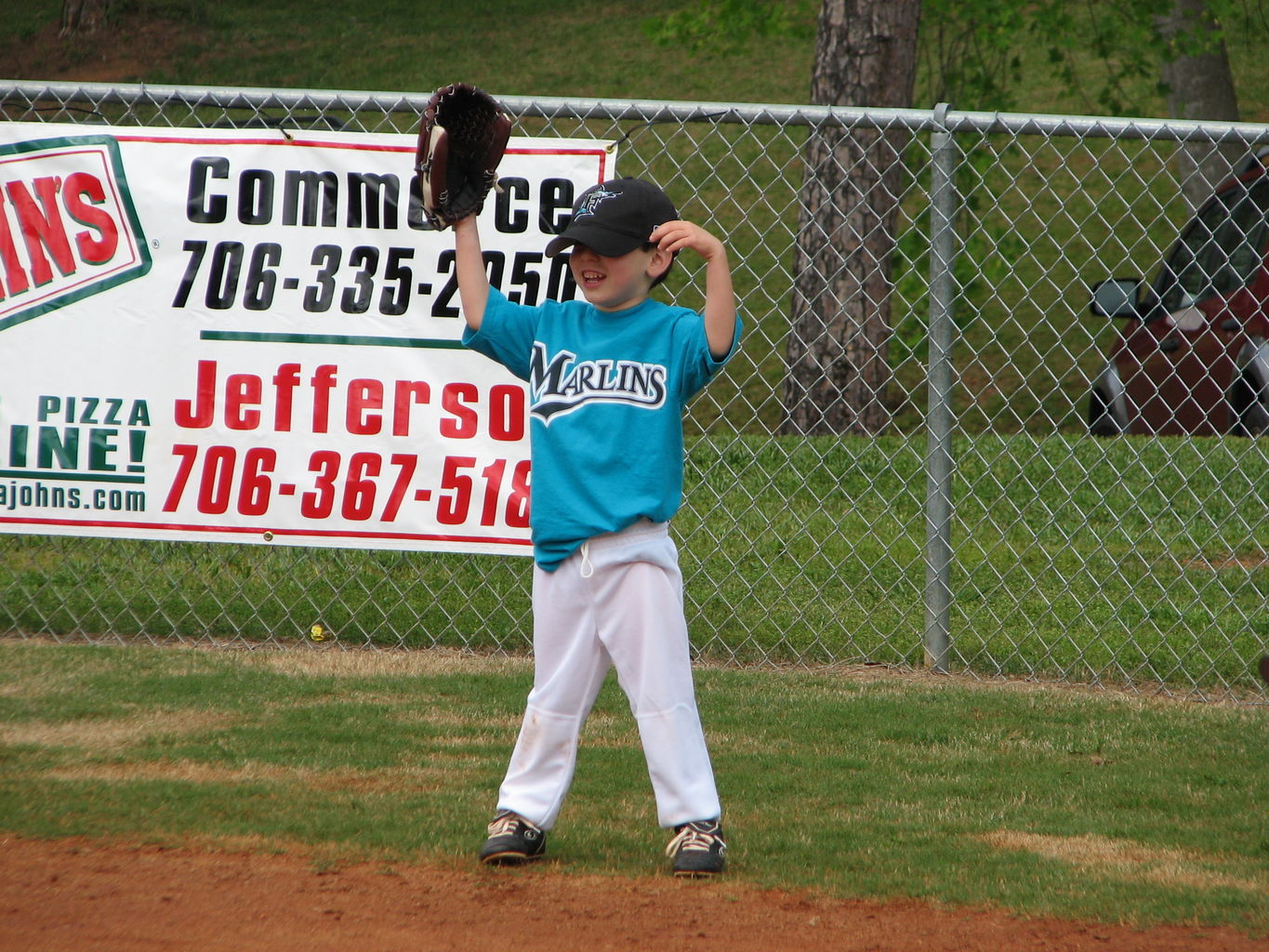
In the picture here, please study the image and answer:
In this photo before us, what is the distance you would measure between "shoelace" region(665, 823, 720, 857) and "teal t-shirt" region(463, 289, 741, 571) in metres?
0.66

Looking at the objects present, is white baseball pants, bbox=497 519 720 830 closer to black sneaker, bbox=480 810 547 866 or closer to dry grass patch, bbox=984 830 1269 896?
black sneaker, bbox=480 810 547 866

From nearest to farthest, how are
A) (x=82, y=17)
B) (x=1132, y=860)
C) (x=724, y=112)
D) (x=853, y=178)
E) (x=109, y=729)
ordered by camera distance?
(x=1132, y=860)
(x=109, y=729)
(x=724, y=112)
(x=853, y=178)
(x=82, y=17)

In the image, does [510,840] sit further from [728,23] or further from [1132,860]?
[728,23]

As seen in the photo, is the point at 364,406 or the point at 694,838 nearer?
the point at 694,838

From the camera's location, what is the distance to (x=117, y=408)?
497cm

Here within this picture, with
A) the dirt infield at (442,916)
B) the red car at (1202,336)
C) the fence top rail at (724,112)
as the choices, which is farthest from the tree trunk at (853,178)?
the dirt infield at (442,916)

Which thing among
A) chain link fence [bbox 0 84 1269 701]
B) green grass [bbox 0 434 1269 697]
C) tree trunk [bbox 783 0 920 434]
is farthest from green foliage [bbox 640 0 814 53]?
green grass [bbox 0 434 1269 697]

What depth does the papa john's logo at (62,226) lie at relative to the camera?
195 inches

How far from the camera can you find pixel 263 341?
16.1 feet

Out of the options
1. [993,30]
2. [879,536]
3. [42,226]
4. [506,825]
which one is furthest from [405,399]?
[993,30]

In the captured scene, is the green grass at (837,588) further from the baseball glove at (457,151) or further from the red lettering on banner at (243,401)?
the baseball glove at (457,151)

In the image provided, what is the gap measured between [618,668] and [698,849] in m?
0.44

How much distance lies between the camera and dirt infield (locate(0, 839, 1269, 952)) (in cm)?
281

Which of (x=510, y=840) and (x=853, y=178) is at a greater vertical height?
(x=853, y=178)
